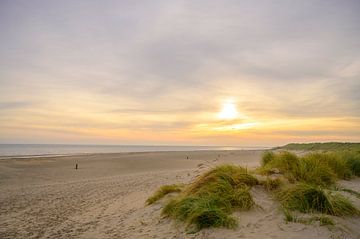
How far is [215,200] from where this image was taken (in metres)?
6.36

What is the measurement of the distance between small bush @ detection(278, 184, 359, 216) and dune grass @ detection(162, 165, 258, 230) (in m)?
0.88

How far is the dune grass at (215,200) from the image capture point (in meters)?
5.79

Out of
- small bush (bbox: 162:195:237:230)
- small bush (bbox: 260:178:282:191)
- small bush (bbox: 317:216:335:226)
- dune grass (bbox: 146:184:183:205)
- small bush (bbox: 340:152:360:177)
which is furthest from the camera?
small bush (bbox: 340:152:360:177)

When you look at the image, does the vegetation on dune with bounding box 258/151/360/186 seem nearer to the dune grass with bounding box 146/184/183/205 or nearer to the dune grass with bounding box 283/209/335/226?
the dune grass with bounding box 283/209/335/226

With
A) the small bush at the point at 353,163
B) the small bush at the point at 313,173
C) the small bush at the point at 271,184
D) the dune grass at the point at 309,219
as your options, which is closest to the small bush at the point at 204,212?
the dune grass at the point at 309,219

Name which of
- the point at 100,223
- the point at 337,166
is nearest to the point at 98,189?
the point at 100,223

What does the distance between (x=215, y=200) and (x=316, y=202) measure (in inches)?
82.8

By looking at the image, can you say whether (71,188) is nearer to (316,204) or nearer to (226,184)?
(226,184)

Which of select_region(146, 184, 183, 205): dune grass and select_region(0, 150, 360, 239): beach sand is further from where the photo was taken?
select_region(146, 184, 183, 205): dune grass

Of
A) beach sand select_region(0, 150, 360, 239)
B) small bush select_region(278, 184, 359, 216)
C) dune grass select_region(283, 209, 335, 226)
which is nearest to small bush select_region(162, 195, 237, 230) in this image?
beach sand select_region(0, 150, 360, 239)

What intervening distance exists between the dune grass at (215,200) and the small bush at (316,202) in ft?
2.89

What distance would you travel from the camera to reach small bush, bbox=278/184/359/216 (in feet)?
19.1

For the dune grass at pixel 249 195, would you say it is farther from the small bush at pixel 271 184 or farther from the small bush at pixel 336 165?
the small bush at pixel 336 165

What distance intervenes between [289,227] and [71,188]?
11868 millimetres
